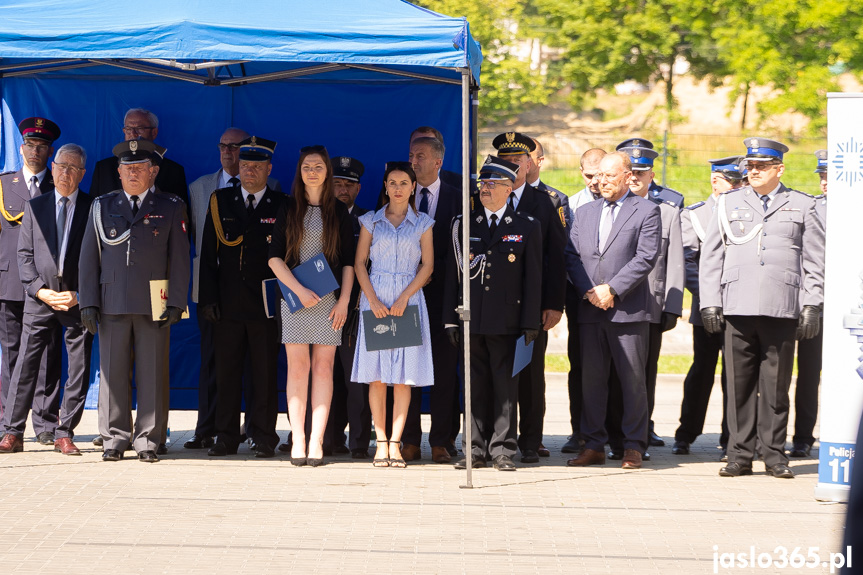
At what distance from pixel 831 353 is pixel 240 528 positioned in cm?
325

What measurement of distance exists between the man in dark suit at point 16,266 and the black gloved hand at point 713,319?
4.21 meters

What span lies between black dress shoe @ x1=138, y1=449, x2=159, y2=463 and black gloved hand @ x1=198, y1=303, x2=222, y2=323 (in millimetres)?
917

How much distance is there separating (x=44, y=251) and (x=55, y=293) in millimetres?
284

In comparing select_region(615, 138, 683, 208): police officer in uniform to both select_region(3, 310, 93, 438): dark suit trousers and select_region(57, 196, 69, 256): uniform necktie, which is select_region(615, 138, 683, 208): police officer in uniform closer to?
select_region(57, 196, 69, 256): uniform necktie

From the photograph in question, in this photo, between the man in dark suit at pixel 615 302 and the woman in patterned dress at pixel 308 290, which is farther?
the man in dark suit at pixel 615 302

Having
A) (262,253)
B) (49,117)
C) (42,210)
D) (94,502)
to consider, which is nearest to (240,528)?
(94,502)

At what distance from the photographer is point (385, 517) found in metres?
5.88

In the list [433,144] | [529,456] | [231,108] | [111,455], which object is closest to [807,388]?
[529,456]

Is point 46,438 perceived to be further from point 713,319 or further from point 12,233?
point 713,319

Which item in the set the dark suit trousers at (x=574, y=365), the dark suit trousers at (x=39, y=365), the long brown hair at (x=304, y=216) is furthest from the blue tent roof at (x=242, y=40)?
the dark suit trousers at (x=574, y=365)

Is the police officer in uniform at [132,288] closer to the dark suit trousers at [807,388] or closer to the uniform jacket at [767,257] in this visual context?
the uniform jacket at [767,257]

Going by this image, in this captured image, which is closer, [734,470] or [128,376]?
[734,470]

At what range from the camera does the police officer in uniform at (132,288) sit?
7.18m

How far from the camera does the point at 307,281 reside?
23.6ft
